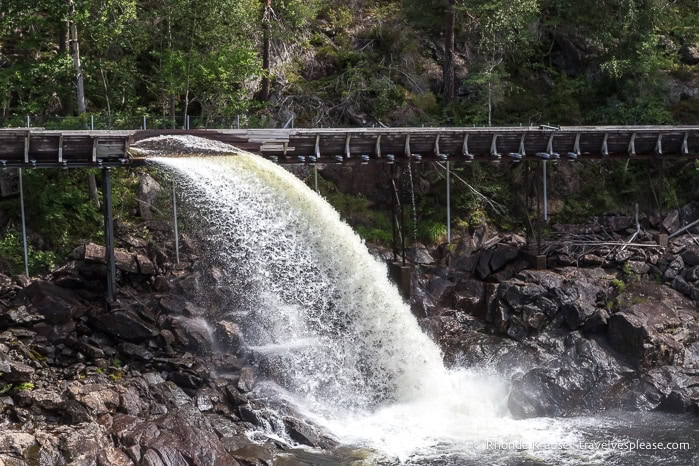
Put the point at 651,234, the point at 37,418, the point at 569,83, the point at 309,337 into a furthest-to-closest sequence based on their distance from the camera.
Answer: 1. the point at 569,83
2. the point at 651,234
3. the point at 309,337
4. the point at 37,418

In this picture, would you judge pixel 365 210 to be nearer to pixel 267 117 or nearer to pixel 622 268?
pixel 267 117

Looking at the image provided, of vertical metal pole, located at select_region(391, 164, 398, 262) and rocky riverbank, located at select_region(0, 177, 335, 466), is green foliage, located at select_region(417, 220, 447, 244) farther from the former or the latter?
rocky riverbank, located at select_region(0, 177, 335, 466)

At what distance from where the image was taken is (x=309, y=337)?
98.0 ft

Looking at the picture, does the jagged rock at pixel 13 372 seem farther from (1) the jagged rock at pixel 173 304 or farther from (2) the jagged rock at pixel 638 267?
(2) the jagged rock at pixel 638 267

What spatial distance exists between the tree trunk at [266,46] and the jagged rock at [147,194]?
26.2 ft

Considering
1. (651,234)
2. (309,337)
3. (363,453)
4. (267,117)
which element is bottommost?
(363,453)

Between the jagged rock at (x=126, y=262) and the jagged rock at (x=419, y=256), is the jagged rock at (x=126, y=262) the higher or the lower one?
the higher one

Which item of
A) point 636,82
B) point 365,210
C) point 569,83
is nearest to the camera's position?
point 365,210

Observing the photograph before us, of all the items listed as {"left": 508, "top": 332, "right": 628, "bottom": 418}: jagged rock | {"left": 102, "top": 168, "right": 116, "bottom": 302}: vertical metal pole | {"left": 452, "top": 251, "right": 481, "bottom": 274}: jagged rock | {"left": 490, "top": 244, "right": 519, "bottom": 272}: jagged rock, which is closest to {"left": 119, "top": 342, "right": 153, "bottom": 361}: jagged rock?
{"left": 102, "top": 168, "right": 116, "bottom": 302}: vertical metal pole

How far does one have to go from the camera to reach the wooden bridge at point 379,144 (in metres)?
28.9

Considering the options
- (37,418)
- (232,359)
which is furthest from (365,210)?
(37,418)

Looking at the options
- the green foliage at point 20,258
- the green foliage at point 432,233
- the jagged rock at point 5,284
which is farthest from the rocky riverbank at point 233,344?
the green foliage at point 20,258

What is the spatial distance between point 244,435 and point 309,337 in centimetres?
618

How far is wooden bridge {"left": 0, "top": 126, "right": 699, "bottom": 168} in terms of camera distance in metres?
28.9
